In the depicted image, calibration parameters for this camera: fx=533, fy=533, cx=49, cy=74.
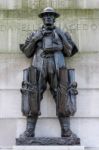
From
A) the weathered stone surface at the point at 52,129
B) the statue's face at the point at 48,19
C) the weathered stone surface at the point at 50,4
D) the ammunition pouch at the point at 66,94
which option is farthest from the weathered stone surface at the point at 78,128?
the weathered stone surface at the point at 50,4

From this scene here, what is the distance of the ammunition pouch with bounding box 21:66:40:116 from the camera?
904 centimetres

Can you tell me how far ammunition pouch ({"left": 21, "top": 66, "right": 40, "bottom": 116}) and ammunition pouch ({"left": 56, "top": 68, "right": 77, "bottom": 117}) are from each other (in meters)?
0.38

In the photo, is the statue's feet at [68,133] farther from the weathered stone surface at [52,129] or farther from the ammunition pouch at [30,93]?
the ammunition pouch at [30,93]

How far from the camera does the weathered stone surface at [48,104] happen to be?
9.30m

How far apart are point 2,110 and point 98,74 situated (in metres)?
1.82

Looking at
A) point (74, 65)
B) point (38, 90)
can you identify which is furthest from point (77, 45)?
point (38, 90)

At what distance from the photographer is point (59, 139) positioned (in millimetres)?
9000

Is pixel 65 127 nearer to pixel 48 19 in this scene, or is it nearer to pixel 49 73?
pixel 49 73

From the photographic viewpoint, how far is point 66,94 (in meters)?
9.09

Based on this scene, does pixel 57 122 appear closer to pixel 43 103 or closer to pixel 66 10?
pixel 43 103

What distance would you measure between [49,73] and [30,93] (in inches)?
19.1

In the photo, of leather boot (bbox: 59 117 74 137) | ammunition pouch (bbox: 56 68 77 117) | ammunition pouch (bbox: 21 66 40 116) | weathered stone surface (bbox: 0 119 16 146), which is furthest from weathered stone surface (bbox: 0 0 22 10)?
leather boot (bbox: 59 117 74 137)

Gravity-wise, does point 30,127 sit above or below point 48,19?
below


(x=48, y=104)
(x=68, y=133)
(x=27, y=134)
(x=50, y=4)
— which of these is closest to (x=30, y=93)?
(x=48, y=104)
